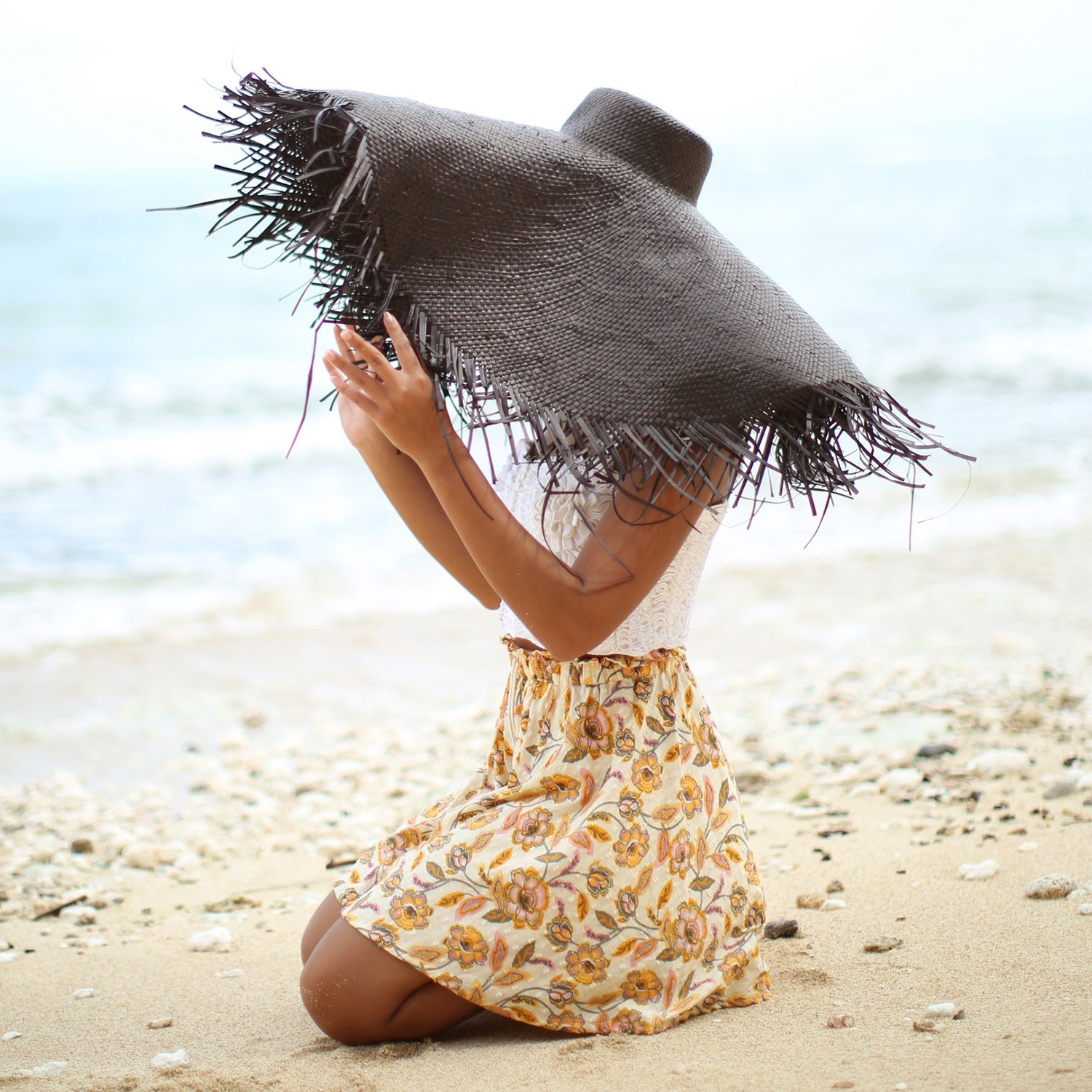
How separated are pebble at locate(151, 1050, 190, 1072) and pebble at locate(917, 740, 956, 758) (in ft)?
8.11

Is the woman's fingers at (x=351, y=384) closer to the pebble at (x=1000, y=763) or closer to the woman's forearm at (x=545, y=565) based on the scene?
the woman's forearm at (x=545, y=565)

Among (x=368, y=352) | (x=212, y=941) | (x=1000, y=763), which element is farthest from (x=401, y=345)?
(x=1000, y=763)

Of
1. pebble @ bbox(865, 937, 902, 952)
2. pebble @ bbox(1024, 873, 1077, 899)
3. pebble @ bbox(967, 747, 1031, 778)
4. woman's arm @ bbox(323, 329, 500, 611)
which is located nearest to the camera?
woman's arm @ bbox(323, 329, 500, 611)

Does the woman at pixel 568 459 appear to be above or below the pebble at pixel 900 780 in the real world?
above

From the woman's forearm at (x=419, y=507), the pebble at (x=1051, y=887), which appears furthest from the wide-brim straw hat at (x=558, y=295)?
the pebble at (x=1051, y=887)

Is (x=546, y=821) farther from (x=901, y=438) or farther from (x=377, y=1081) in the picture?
(x=901, y=438)

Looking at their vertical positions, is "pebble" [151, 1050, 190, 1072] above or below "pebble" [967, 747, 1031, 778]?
below

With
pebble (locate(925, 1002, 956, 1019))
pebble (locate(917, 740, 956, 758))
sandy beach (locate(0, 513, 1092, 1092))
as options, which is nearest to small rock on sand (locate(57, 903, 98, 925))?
sandy beach (locate(0, 513, 1092, 1092))

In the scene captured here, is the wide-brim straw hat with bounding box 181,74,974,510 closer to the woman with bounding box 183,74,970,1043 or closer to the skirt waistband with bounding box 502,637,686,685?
the woman with bounding box 183,74,970,1043

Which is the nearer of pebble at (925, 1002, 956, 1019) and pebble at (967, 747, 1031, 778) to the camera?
pebble at (925, 1002, 956, 1019)

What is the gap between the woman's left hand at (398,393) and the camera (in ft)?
6.10

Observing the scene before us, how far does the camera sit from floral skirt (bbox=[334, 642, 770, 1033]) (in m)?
2.09

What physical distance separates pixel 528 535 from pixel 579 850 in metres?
0.56

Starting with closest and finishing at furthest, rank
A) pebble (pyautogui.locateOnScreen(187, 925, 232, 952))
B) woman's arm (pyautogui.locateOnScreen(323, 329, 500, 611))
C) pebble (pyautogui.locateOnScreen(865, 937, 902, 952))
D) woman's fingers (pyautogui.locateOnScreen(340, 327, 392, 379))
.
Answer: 1. woman's fingers (pyautogui.locateOnScreen(340, 327, 392, 379))
2. woman's arm (pyautogui.locateOnScreen(323, 329, 500, 611))
3. pebble (pyautogui.locateOnScreen(865, 937, 902, 952))
4. pebble (pyautogui.locateOnScreen(187, 925, 232, 952))
